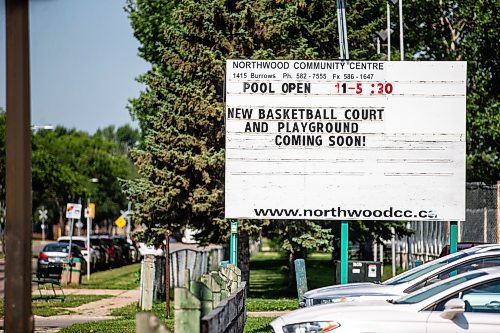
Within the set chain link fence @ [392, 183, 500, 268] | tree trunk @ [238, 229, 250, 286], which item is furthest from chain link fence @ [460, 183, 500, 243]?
tree trunk @ [238, 229, 250, 286]

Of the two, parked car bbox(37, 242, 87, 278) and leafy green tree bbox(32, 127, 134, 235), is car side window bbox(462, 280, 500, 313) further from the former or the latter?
leafy green tree bbox(32, 127, 134, 235)

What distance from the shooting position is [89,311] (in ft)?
82.5

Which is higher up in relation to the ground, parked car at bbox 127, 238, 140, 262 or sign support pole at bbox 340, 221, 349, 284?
sign support pole at bbox 340, 221, 349, 284

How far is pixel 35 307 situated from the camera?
86.0 feet

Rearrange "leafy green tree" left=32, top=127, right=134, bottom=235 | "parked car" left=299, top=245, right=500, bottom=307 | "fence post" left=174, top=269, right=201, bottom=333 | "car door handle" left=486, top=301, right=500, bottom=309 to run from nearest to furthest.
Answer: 1. "fence post" left=174, top=269, right=201, bottom=333
2. "car door handle" left=486, top=301, right=500, bottom=309
3. "parked car" left=299, top=245, right=500, bottom=307
4. "leafy green tree" left=32, top=127, right=134, bottom=235

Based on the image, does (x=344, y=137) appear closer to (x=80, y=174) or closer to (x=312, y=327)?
(x=312, y=327)

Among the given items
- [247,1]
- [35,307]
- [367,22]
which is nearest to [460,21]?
[367,22]

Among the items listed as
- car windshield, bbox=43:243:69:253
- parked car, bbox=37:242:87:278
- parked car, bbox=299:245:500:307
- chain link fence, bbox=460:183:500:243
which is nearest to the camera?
parked car, bbox=299:245:500:307

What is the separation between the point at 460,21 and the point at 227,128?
30.1 meters

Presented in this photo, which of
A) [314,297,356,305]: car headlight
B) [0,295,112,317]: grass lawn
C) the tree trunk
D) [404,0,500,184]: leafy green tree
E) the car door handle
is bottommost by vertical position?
[0,295,112,317]: grass lawn

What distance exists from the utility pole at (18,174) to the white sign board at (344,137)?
1063cm

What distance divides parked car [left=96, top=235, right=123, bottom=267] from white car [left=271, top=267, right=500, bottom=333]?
4352cm

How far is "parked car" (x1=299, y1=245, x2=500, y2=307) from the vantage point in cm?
1352

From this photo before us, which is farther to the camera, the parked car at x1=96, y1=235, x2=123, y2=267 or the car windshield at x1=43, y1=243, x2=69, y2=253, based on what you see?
the parked car at x1=96, y1=235, x2=123, y2=267
